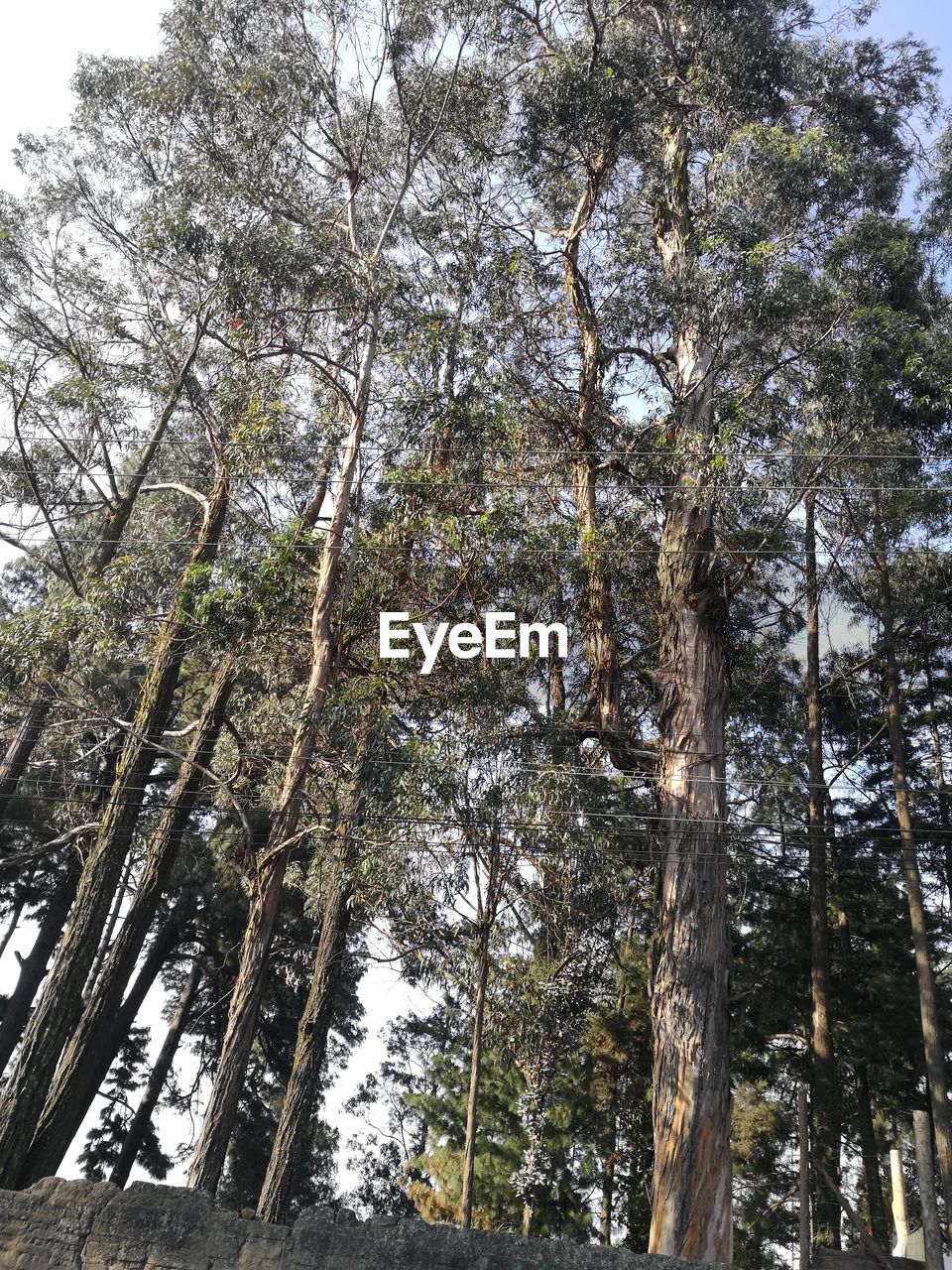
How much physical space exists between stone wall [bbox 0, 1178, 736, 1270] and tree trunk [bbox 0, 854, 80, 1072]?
13400 millimetres

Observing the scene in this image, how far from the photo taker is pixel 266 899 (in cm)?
848

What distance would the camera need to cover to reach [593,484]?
39.5 ft

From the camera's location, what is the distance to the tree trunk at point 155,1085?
18031 mm

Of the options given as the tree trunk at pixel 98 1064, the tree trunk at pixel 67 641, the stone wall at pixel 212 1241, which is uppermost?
the tree trunk at pixel 67 641

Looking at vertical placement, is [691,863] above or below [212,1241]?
above

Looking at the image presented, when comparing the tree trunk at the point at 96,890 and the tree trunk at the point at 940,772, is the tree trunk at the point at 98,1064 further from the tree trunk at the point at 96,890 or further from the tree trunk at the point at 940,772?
the tree trunk at the point at 940,772

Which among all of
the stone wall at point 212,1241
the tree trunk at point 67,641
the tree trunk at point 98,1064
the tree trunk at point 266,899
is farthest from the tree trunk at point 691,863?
the tree trunk at point 67,641

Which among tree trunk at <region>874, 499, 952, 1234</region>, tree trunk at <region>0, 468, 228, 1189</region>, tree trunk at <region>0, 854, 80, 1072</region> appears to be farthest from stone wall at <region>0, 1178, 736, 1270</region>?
tree trunk at <region>0, 854, 80, 1072</region>

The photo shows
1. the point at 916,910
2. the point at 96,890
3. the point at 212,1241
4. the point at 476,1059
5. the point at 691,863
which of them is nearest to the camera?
the point at 212,1241

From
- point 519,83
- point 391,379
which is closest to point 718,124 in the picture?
point 519,83

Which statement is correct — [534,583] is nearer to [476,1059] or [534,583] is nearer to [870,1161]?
[476,1059]

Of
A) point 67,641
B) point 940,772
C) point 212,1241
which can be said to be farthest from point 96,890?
point 940,772

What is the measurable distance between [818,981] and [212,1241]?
33.0ft

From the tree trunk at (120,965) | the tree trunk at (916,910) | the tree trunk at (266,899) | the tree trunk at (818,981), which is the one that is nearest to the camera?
the tree trunk at (266,899)
